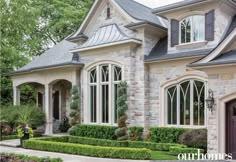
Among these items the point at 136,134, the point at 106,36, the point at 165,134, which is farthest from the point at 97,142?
the point at 106,36

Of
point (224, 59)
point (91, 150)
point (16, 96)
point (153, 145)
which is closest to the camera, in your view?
point (224, 59)

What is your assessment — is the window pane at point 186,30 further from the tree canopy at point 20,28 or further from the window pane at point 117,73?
the tree canopy at point 20,28

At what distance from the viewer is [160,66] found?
1575 cm

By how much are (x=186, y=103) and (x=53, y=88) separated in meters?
10.4

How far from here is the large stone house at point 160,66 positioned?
1176 cm

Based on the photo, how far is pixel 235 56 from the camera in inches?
446

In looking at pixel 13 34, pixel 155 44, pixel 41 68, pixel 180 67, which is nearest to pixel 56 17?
pixel 13 34

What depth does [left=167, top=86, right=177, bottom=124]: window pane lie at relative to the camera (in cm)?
1530

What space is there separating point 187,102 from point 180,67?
1.57 m

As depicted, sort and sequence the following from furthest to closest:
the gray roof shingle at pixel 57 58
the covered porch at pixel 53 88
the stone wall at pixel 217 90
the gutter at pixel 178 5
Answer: the covered porch at pixel 53 88 → the gray roof shingle at pixel 57 58 → the gutter at pixel 178 5 → the stone wall at pixel 217 90

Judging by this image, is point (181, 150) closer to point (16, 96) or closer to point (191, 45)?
point (191, 45)

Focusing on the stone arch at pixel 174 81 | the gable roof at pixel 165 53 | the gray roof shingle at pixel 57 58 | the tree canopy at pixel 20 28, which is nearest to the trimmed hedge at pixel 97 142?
the stone arch at pixel 174 81

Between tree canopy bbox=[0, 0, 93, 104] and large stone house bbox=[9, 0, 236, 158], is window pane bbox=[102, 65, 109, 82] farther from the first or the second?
tree canopy bbox=[0, 0, 93, 104]

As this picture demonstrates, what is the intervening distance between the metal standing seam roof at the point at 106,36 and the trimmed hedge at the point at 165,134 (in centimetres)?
452
